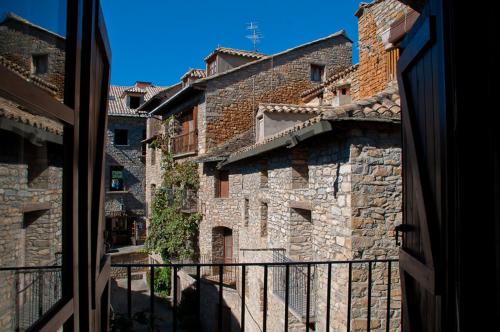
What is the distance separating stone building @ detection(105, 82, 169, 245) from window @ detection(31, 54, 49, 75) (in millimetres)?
25303

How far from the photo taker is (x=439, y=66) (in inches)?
66.4

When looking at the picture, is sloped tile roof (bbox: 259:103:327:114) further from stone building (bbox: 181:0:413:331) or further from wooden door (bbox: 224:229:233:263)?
wooden door (bbox: 224:229:233:263)

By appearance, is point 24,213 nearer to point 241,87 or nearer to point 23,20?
point 23,20

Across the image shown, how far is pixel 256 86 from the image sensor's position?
1611 centimetres

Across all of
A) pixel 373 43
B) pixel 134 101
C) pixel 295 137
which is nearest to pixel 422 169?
pixel 295 137

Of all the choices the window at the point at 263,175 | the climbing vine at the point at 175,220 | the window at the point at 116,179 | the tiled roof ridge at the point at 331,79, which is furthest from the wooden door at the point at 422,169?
the window at the point at 116,179

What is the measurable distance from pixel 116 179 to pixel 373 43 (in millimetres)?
21584

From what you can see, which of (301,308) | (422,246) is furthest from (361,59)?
(422,246)

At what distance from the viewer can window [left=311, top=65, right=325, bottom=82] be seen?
1717 cm

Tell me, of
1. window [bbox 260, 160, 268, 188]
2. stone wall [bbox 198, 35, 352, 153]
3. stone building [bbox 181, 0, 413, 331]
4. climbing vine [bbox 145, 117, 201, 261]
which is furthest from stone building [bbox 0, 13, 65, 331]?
climbing vine [bbox 145, 117, 201, 261]

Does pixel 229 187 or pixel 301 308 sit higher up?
pixel 229 187

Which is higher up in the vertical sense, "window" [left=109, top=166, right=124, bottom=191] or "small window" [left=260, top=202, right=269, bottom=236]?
"window" [left=109, top=166, right=124, bottom=191]

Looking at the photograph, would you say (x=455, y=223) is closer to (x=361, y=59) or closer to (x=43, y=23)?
(x=43, y=23)

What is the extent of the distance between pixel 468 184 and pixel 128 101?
26744 millimetres
